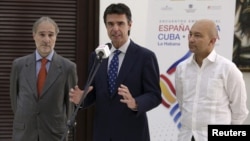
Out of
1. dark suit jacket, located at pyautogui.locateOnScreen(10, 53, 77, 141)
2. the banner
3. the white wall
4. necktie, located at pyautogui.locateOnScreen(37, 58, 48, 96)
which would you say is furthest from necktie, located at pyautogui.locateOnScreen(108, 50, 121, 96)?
the white wall

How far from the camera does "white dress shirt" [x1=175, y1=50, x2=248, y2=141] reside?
2371 millimetres

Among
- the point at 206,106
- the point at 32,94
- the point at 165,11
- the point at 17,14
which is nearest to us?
the point at 206,106

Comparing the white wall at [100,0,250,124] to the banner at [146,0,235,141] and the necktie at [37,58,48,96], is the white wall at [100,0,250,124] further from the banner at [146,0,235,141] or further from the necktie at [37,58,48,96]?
the necktie at [37,58,48,96]

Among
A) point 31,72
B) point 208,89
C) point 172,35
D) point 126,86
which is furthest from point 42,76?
point 172,35

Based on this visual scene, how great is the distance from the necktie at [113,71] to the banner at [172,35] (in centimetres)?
171

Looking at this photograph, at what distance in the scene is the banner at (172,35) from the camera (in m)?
4.13

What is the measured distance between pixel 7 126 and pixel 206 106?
2.83 meters

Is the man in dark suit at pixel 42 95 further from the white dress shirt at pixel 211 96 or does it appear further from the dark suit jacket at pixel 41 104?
the white dress shirt at pixel 211 96

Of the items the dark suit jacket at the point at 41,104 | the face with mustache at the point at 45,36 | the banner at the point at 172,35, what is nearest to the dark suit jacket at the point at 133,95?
the dark suit jacket at the point at 41,104

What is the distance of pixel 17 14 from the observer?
443 cm

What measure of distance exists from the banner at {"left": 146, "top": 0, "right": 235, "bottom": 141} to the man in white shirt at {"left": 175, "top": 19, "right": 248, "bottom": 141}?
1.72m

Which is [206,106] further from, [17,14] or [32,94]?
[17,14]

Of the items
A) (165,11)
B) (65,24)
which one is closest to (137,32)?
(165,11)

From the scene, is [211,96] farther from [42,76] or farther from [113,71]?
[42,76]
